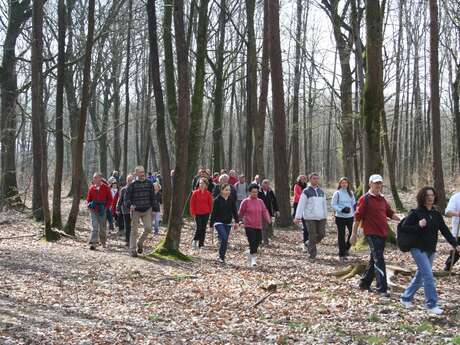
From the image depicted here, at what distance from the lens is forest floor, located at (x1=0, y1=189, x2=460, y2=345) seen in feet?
23.7

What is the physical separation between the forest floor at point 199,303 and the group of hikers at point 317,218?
0.43 meters

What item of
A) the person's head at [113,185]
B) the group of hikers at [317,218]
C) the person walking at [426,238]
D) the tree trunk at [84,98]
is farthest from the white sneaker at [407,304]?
the person's head at [113,185]

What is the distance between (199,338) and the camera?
734 centimetres

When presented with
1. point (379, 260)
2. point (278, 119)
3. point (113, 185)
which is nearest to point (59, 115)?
point (113, 185)

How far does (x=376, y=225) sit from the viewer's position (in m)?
9.02

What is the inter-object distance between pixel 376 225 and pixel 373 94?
228 inches

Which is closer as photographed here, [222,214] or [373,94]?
[222,214]

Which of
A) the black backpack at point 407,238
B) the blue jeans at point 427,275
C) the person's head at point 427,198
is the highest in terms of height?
the person's head at point 427,198

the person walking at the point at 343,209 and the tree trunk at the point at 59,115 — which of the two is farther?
the tree trunk at the point at 59,115

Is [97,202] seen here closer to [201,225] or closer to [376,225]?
[201,225]

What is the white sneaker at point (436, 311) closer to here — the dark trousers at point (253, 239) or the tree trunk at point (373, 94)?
the dark trousers at point (253, 239)

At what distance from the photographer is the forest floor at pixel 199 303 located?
7.23 m

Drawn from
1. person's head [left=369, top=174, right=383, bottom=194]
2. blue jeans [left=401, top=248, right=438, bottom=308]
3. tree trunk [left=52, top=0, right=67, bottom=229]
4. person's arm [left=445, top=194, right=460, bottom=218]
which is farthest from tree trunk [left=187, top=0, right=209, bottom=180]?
blue jeans [left=401, top=248, right=438, bottom=308]

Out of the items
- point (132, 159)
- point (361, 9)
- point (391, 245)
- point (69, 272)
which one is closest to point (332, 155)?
point (132, 159)
